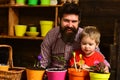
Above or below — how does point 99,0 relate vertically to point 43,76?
above

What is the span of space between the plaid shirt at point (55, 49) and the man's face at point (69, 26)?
0.22 feet

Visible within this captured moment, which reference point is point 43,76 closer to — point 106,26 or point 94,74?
point 94,74

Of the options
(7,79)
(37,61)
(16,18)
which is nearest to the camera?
(7,79)

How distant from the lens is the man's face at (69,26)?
189cm

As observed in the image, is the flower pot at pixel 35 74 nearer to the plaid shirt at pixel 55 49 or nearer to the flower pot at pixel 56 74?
the flower pot at pixel 56 74

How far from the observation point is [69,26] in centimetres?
190

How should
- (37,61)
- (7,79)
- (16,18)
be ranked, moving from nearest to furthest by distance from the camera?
(7,79)
(37,61)
(16,18)

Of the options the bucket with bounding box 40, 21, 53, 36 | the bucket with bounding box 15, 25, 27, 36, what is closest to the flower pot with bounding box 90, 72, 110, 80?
the bucket with bounding box 40, 21, 53, 36

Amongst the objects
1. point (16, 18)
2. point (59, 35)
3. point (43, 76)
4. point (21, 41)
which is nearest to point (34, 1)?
point (16, 18)

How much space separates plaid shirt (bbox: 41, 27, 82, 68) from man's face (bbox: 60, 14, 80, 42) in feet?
0.22

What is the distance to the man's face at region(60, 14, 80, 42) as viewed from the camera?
1.89 metres

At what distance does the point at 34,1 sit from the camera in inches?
137

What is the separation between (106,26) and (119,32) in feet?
1.92

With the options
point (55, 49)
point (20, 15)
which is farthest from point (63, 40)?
point (20, 15)
